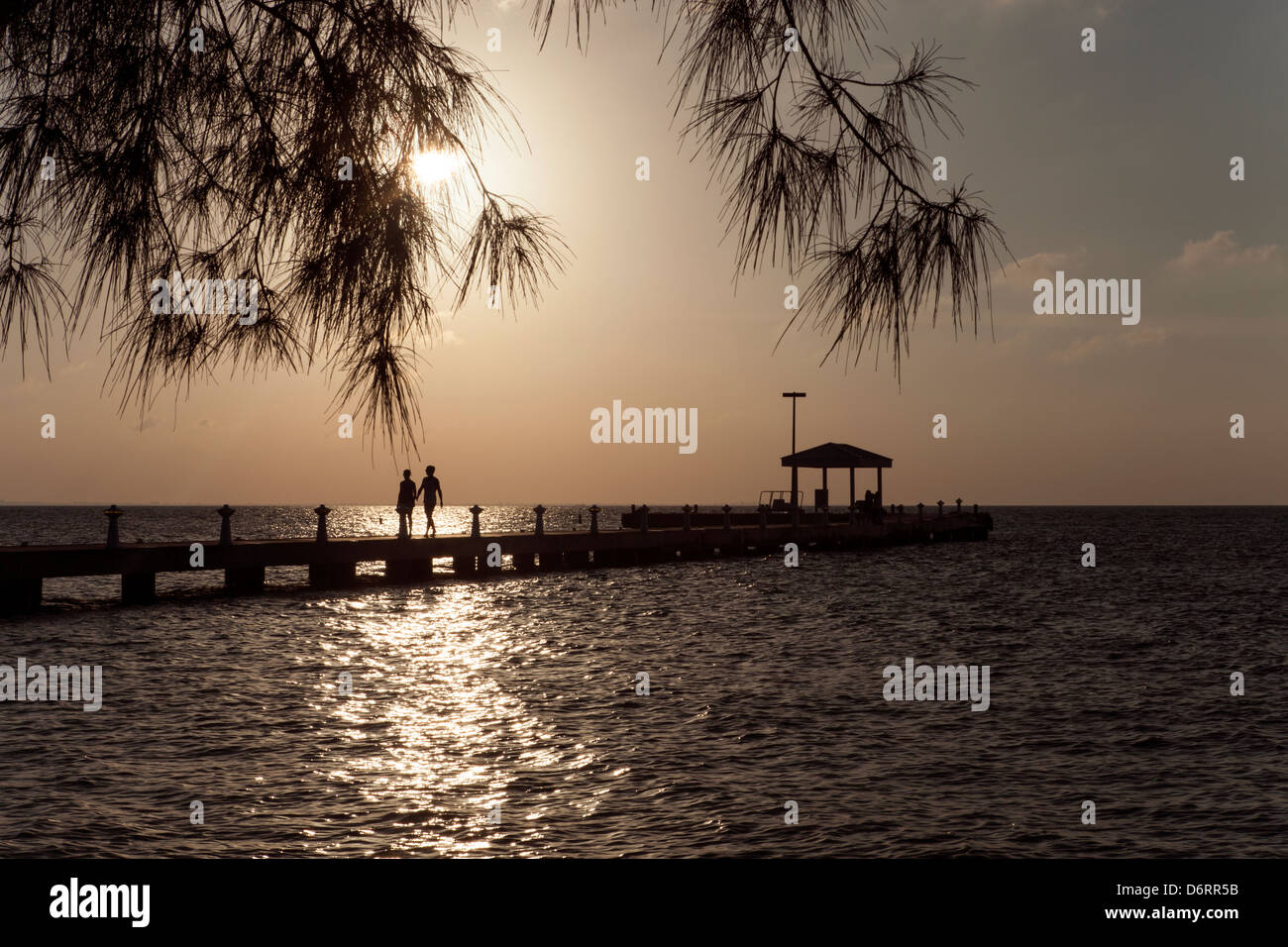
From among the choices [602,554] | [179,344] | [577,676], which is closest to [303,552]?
[577,676]

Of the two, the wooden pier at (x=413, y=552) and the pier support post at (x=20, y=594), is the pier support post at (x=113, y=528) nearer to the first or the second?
the wooden pier at (x=413, y=552)

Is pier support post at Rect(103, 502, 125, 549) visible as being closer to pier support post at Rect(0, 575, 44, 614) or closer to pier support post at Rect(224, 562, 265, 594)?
pier support post at Rect(0, 575, 44, 614)

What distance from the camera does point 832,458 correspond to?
55.6 meters

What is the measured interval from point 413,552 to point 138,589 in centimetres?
825

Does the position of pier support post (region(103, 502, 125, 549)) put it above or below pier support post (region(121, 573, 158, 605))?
above

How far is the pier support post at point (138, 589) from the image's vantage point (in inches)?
1101

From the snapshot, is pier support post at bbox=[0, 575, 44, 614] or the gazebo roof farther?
the gazebo roof

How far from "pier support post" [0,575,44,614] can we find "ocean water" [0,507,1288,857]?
860 mm

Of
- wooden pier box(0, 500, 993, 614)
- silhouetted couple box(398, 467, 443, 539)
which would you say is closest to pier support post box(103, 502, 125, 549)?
wooden pier box(0, 500, 993, 614)

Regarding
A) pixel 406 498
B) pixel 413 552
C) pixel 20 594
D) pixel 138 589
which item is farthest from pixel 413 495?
pixel 20 594

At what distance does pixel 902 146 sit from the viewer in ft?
12.6

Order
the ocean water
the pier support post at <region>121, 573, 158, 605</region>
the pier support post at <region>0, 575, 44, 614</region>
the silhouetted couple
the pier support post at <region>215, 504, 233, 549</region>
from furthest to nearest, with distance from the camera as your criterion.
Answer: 1. the silhouetted couple
2. the pier support post at <region>121, 573, 158, 605</region>
3. the pier support post at <region>215, 504, 233, 549</region>
4. the pier support post at <region>0, 575, 44, 614</region>
5. the ocean water

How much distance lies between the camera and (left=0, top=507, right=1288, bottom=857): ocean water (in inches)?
396

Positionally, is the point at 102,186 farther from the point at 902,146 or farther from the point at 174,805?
the point at 174,805
